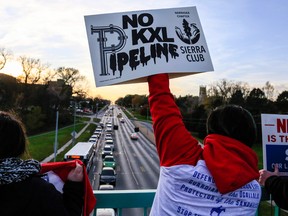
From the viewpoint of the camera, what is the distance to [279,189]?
2.04 metres

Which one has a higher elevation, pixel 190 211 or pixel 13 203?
pixel 13 203

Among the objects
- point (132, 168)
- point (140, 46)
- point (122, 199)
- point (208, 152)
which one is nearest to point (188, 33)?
point (140, 46)

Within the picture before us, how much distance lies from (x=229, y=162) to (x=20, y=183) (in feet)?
3.26

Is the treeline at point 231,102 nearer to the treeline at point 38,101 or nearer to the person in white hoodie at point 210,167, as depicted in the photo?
the treeline at point 38,101

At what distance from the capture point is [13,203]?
62.2 inches

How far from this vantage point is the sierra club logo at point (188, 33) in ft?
7.20

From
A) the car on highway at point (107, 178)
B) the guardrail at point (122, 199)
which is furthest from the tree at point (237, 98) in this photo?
the guardrail at point (122, 199)

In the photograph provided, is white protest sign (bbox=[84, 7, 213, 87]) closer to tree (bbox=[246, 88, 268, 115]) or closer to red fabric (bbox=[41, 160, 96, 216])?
red fabric (bbox=[41, 160, 96, 216])

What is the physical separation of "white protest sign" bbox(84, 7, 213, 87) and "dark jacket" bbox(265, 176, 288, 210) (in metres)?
0.81

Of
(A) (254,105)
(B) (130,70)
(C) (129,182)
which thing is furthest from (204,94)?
(B) (130,70)

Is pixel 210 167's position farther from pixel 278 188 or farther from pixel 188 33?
pixel 188 33

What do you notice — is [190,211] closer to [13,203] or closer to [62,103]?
[13,203]

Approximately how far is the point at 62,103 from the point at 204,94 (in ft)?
90.6

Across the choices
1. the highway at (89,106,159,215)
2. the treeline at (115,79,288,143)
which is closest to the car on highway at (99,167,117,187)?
the highway at (89,106,159,215)
